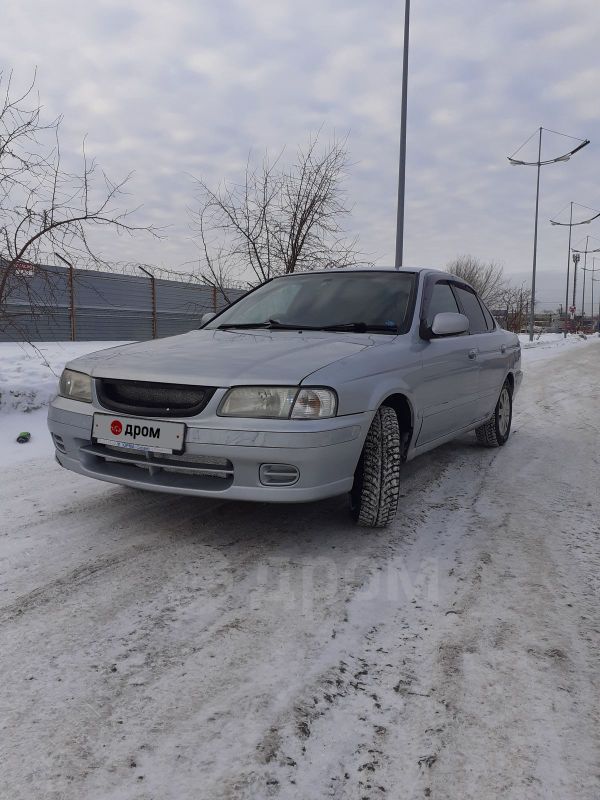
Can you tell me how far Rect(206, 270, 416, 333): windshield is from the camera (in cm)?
379

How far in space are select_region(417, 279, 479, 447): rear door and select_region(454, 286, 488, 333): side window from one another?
0.60ft

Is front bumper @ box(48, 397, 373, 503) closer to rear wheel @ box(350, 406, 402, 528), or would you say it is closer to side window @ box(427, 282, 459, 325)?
rear wheel @ box(350, 406, 402, 528)

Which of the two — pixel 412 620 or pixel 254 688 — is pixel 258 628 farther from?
pixel 412 620

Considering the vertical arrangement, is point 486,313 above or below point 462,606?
above

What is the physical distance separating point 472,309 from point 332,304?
5.44 feet

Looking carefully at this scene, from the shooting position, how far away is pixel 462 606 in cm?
237

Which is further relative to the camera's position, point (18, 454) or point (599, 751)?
point (18, 454)

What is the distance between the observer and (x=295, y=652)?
2.02 metres

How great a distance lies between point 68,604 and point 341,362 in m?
1.58

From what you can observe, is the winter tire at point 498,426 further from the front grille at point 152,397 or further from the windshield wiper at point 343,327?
the front grille at point 152,397

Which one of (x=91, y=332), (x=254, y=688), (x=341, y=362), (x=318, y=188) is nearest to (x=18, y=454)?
(x=341, y=362)

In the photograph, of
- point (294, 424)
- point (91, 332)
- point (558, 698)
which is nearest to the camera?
point (558, 698)

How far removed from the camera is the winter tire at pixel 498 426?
5320 mm

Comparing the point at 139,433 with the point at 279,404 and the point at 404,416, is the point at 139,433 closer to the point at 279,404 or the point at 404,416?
the point at 279,404
